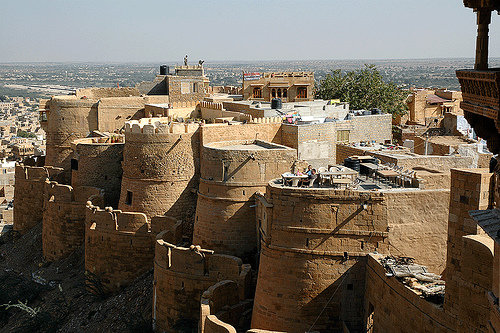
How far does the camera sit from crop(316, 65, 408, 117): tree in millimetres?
37219

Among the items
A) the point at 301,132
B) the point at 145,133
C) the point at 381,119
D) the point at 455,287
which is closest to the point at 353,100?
the point at 381,119

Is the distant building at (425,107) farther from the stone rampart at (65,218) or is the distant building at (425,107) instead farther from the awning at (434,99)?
the stone rampart at (65,218)

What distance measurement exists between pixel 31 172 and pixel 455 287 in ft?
76.2

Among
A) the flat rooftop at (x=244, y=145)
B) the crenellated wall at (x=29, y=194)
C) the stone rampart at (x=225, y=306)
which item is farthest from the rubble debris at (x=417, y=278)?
the crenellated wall at (x=29, y=194)

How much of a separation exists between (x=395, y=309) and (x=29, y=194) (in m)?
22.0

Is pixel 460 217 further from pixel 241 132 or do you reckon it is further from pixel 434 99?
pixel 434 99

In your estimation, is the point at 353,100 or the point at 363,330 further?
the point at 353,100

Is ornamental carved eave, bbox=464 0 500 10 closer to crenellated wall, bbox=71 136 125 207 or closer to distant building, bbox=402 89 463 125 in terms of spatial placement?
crenellated wall, bbox=71 136 125 207

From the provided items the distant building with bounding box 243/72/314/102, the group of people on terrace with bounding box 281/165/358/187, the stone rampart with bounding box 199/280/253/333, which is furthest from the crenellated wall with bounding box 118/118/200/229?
the distant building with bounding box 243/72/314/102

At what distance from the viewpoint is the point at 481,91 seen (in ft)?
30.6

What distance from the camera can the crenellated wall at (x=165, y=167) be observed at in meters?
22.0

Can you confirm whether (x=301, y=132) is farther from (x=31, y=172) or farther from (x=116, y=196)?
(x=31, y=172)

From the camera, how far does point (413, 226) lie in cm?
1506

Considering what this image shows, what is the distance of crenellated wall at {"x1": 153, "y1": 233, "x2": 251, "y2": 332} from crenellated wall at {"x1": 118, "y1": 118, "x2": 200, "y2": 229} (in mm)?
3215
